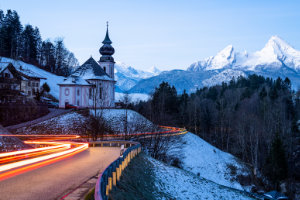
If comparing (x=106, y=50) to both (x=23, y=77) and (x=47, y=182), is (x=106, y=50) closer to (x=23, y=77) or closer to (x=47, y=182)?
(x=23, y=77)

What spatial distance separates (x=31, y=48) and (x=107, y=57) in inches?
1601

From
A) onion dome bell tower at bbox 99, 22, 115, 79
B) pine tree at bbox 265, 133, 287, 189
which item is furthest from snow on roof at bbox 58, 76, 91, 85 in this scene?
pine tree at bbox 265, 133, 287, 189

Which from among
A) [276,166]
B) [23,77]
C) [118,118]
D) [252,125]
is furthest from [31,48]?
[276,166]

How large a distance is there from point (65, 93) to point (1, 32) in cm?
4330

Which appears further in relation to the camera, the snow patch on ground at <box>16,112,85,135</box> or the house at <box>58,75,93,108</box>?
the house at <box>58,75,93,108</box>

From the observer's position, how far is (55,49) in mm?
115500

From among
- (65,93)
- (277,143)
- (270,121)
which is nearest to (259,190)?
(277,143)

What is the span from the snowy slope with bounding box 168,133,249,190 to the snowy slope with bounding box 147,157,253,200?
13.2m

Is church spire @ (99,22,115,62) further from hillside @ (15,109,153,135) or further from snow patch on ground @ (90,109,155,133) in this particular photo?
hillside @ (15,109,153,135)

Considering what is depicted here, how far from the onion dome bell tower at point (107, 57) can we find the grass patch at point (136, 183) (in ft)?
193

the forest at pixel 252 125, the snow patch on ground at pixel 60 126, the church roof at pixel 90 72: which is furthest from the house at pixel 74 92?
the forest at pixel 252 125

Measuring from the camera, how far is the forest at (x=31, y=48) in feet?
302

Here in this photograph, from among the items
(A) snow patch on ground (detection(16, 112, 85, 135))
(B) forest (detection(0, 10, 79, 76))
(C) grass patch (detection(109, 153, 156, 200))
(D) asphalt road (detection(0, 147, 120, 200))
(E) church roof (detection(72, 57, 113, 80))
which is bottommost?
(C) grass patch (detection(109, 153, 156, 200))

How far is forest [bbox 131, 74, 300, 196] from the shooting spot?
43625mm
